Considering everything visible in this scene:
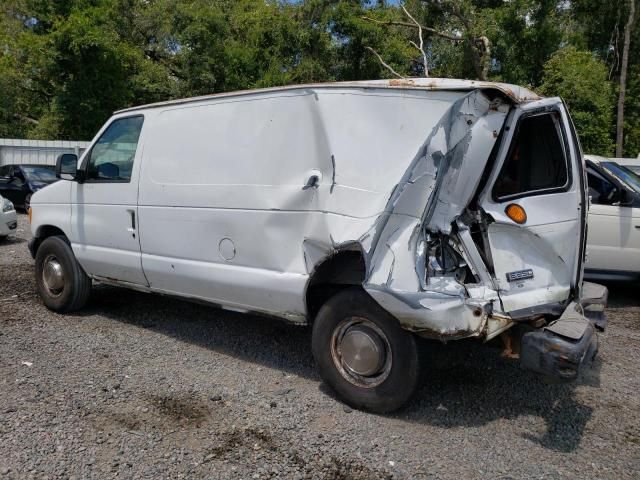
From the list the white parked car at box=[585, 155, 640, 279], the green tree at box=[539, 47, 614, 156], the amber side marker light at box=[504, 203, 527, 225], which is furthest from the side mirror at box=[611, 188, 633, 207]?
the green tree at box=[539, 47, 614, 156]

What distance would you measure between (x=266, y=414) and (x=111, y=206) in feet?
8.73

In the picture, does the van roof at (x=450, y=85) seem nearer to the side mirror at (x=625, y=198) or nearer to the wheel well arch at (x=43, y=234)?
the wheel well arch at (x=43, y=234)

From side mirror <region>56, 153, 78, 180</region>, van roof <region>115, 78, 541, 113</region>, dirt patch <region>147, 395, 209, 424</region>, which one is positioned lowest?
dirt patch <region>147, 395, 209, 424</region>

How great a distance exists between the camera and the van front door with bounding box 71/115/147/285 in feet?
17.5

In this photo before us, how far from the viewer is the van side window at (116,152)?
5.42 meters

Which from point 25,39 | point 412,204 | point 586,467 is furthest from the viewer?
point 25,39

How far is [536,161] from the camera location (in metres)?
4.11

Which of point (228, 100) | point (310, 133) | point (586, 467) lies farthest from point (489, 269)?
point (228, 100)

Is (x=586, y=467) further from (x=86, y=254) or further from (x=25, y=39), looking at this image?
(x=25, y=39)

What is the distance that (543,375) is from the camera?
3.53 m

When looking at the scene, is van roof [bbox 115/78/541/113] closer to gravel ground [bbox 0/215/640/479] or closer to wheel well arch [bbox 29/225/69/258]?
gravel ground [bbox 0/215/640/479]

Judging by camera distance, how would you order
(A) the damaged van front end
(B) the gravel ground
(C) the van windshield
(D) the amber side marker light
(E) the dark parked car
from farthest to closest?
(E) the dark parked car, (C) the van windshield, (D) the amber side marker light, (A) the damaged van front end, (B) the gravel ground

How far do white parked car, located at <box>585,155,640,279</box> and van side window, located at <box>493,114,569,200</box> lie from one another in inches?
135

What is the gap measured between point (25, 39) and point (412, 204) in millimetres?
25030
